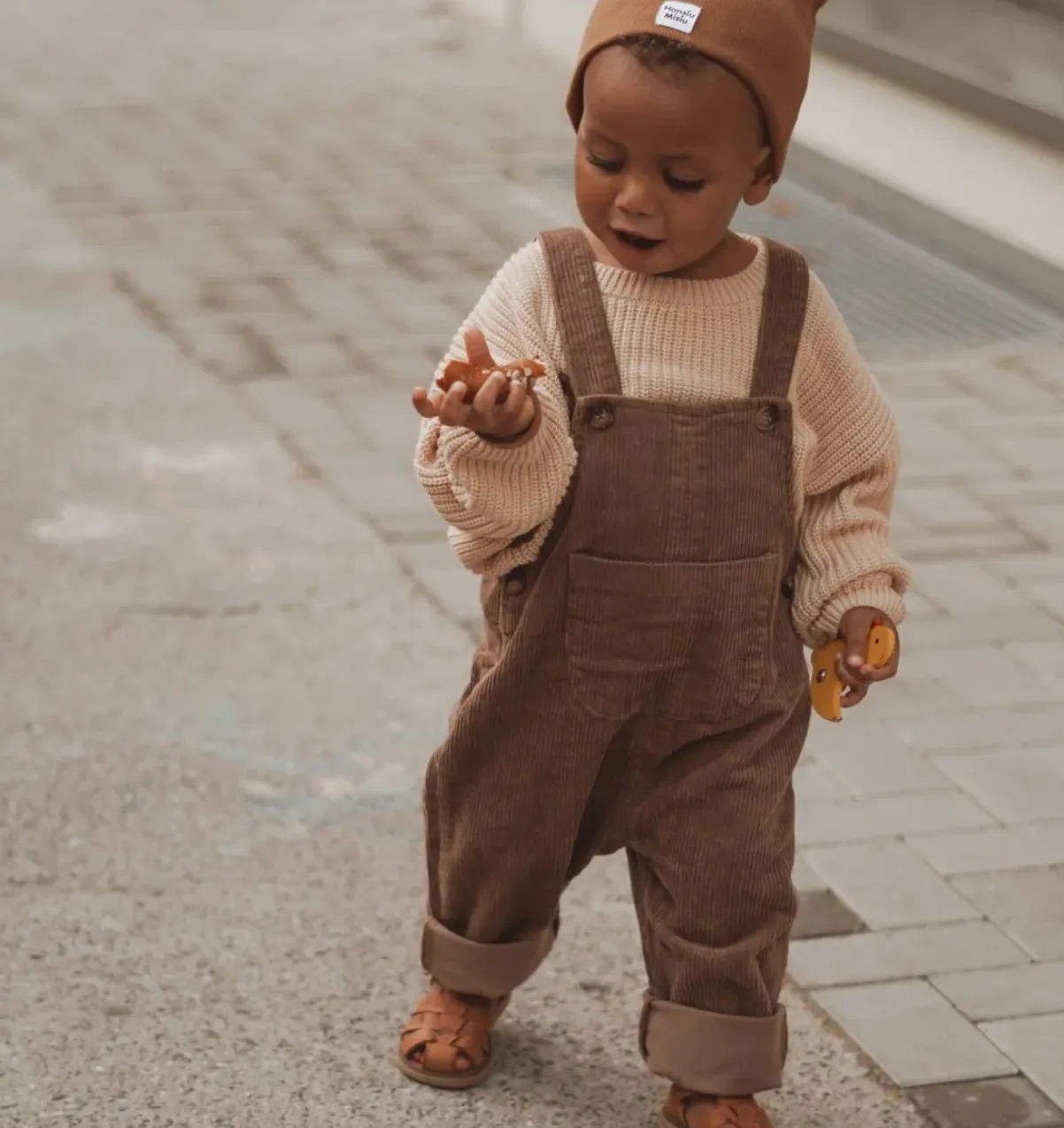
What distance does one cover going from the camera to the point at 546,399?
2.54 metres

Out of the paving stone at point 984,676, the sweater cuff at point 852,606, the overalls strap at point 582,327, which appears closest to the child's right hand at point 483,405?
the overalls strap at point 582,327

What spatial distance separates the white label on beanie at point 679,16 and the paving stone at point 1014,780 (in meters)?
1.89

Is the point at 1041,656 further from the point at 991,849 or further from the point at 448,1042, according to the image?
the point at 448,1042

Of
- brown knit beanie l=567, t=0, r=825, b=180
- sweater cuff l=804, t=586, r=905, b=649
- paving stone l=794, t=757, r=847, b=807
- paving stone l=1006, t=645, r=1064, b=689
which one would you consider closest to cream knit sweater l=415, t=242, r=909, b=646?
sweater cuff l=804, t=586, r=905, b=649

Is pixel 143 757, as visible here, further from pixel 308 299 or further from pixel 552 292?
pixel 308 299

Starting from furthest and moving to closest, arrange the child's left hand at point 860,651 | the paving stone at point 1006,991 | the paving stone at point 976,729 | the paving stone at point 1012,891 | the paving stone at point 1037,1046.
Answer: the paving stone at point 976,729, the paving stone at point 1012,891, the paving stone at point 1006,991, the paving stone at point 1037,1046, the child's left hand at point 860,651

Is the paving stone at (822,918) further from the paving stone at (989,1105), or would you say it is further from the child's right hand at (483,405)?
the child's right hand at (483,405)

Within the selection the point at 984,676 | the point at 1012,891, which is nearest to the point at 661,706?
the point at 1012,891

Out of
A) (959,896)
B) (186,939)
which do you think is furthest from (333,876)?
(959,896)

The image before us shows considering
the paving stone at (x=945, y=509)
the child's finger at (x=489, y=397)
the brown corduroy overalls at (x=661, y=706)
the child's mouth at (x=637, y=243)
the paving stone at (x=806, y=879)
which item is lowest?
the paving stone at (x=945, y=509)

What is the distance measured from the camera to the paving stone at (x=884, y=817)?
376 cm

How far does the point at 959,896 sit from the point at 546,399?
4.71 feet

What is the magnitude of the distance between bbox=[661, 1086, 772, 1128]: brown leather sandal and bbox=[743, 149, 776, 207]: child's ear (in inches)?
45.2

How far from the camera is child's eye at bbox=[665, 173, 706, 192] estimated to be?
8.16ft
